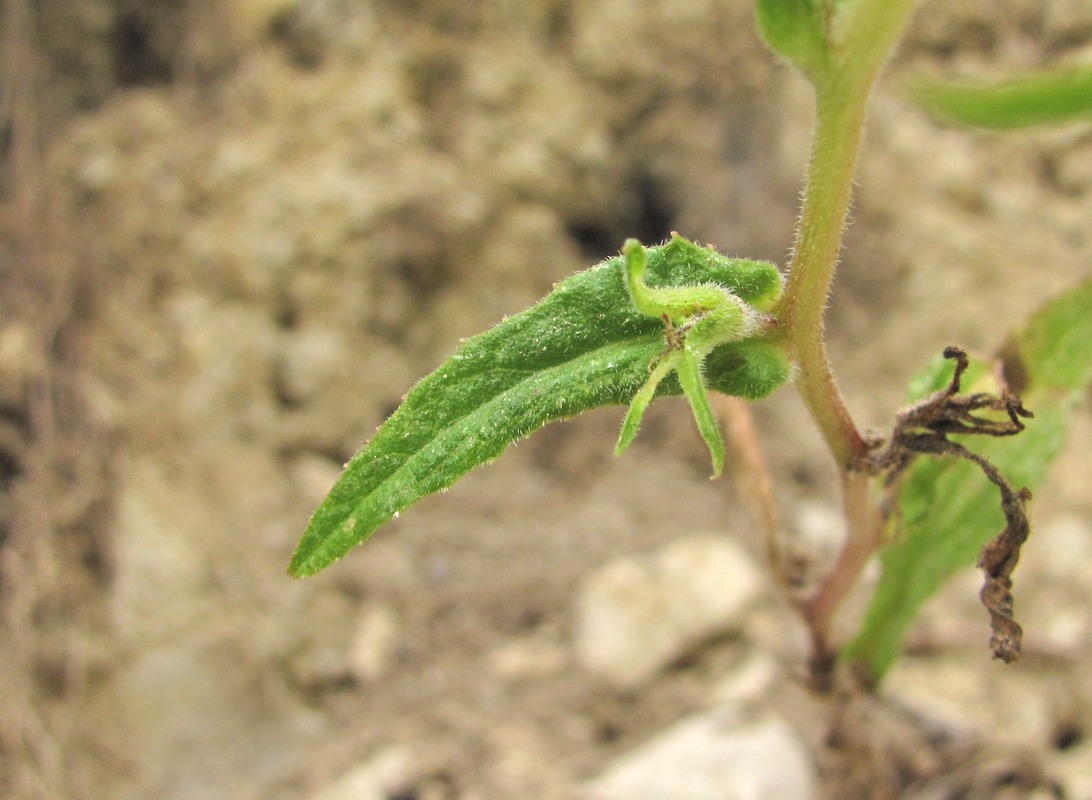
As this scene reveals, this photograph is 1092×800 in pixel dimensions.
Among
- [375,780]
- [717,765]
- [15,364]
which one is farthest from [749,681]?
[15,364]

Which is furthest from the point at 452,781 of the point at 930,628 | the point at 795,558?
the point at 930,628

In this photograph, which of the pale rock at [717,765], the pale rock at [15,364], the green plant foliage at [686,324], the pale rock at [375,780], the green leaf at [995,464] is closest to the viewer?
the green plant foliage at [686,324]

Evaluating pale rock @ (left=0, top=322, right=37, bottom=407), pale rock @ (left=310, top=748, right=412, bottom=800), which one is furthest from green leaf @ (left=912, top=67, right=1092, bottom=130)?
pale rock @ (left=0, top=322, right=37, bottom=407)

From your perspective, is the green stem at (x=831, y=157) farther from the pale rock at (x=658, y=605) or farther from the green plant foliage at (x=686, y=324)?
Result: the pale rock at (x=658, y=605)

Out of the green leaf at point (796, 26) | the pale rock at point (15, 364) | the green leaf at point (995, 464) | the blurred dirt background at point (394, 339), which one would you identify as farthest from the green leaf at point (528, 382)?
the pale rock at point (15, 364)

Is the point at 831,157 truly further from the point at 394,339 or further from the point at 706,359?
the point at 394,339

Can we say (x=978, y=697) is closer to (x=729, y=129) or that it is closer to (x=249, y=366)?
(x=729, y=129)
